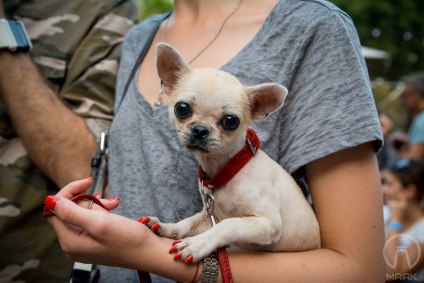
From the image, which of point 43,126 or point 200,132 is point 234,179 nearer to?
point 200,132

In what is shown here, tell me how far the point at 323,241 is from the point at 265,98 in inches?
20.3

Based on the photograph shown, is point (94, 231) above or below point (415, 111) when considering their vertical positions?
above

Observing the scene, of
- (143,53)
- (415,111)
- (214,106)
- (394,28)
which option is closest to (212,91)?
(214,106)

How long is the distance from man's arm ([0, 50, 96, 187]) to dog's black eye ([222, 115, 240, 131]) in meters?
0.88

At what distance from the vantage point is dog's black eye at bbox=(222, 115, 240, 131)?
4.56ft

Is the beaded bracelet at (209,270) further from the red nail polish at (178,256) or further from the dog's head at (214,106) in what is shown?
the dog's head at (214,106)

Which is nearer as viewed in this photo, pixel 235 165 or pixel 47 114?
pixel 235 165

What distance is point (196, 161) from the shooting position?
5.45ft

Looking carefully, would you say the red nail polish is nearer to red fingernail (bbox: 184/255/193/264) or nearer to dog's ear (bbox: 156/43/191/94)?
red fingernail (bbox: 184/255/193/264)

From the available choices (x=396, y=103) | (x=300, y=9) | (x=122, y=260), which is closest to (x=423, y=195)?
(x=300, y=9)

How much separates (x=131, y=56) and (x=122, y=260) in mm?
1058

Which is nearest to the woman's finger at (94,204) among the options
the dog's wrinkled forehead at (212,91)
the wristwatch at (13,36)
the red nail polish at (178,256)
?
the red nail polish at (178,256)

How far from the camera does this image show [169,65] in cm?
154

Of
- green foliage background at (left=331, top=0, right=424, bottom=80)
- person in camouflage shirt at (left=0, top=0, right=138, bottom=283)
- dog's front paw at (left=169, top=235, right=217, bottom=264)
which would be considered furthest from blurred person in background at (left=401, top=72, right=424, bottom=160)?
green foliage background at (left=331, top=0, right=424, bottom=80)
